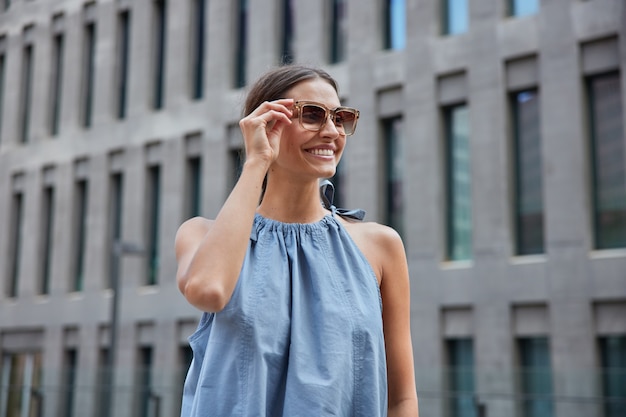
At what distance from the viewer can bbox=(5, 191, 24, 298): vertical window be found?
31.5m

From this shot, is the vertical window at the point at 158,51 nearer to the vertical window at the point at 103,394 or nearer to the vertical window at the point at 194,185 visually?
the vertical window at the point at 194,185

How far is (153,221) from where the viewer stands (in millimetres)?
27359

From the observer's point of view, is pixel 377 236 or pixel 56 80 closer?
pixel 377 236

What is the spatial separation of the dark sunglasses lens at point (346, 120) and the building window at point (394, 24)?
64.6 feet

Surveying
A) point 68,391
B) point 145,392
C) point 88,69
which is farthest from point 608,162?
point 88,69

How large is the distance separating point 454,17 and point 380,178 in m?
4.34

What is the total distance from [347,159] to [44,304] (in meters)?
13.3

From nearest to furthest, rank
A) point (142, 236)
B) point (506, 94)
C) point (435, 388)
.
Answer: point (435, 388)
point (506, 94)
point (142, 236)

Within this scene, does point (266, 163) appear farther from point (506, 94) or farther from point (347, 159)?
point (347, 159)

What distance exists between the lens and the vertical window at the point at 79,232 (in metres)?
29.0

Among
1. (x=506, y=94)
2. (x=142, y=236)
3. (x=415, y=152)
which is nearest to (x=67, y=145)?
(x=142, y=236)

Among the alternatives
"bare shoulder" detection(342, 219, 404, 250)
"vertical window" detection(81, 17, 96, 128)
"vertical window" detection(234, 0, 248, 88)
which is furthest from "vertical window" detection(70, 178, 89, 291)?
"bare shoulder" detection(342, 219, 404, 250)

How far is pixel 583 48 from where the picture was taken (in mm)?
18172

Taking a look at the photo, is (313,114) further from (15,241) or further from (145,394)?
(15,241)
